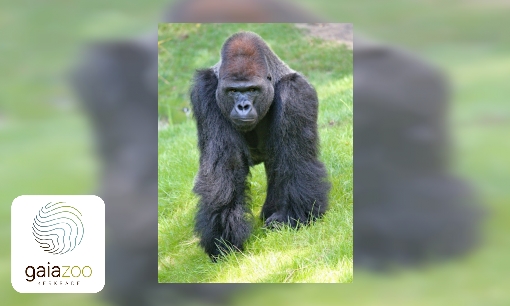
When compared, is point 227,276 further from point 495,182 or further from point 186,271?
point 495,182

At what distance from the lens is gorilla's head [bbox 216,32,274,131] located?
9.89 ft

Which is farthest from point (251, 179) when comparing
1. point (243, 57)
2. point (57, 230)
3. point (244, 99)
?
point (57, 230)

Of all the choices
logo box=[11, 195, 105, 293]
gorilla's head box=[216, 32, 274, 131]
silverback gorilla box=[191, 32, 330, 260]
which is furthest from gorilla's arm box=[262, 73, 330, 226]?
logo box=[11, 195, 105, 293]

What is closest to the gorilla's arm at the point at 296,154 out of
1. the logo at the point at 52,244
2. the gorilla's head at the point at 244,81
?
the gorilla's head at the point at 244,81

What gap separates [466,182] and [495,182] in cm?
13

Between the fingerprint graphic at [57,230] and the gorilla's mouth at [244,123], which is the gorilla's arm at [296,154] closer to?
the gorilla's mouth at [244,123]

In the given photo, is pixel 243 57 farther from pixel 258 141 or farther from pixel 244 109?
pixel 258 141

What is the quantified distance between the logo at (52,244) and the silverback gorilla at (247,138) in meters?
0.70

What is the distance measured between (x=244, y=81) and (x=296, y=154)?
0.48 metres

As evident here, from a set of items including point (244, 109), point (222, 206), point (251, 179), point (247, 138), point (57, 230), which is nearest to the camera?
point (57, 230)

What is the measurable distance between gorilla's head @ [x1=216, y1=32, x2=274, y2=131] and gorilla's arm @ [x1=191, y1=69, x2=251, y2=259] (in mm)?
83

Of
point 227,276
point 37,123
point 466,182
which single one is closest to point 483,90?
point 466,182

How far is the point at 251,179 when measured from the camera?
11.2 feet

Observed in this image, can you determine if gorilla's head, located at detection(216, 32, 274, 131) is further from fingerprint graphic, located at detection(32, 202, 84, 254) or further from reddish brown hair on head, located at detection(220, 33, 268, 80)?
fingerprint graphic, located at detection(32, 202, 84, 254)
